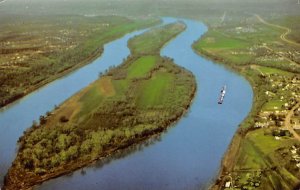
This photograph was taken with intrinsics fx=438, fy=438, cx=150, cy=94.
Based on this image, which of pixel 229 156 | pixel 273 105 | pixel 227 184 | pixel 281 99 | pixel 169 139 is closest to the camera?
pixel 227 184

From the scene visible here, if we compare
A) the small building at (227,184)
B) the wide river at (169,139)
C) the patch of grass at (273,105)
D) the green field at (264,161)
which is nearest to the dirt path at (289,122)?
the green field at (264,161)

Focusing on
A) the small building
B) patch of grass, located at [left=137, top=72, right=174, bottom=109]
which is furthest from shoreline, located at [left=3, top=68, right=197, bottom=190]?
the small building

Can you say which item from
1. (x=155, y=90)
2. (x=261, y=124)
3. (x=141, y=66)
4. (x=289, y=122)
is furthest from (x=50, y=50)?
(x=289, y=122)

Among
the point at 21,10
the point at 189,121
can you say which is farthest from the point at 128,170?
the point at 21,10

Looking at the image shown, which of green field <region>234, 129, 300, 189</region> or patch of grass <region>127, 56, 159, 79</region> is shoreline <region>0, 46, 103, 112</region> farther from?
green field <region>234, 129, 300, 189</region>

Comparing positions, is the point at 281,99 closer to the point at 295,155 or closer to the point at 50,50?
the point at 295,155

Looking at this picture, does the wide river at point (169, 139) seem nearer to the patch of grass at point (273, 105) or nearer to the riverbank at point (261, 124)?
the riverbank at point (261, 124)
